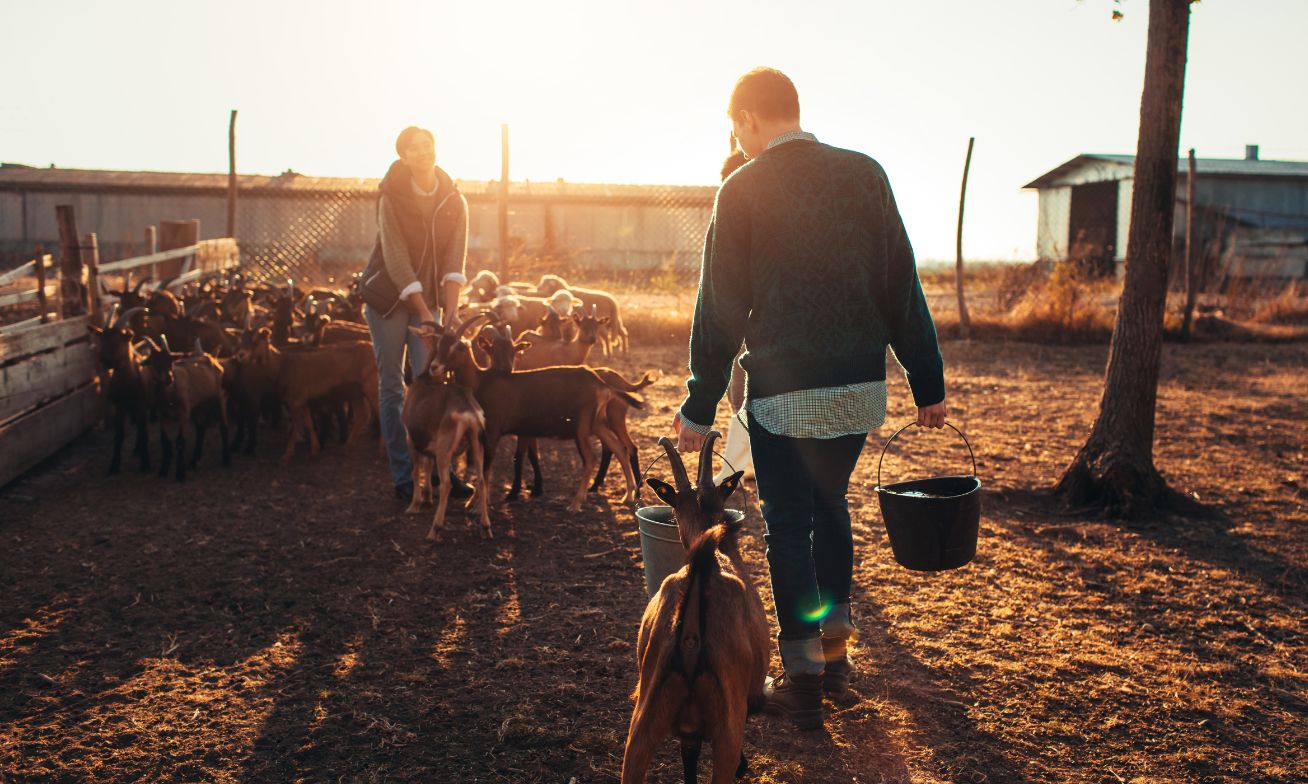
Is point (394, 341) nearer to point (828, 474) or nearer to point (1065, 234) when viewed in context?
point (828, 474)

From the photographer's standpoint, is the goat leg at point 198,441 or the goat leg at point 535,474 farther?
the goat leg at point 198,441

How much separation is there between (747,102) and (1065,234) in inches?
1435

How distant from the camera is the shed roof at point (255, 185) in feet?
115

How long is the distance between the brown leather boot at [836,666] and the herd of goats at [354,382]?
10.8 feet

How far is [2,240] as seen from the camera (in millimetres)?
35094

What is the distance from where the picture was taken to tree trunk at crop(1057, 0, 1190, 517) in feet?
24.6

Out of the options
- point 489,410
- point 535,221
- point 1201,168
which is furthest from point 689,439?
point 1201,168

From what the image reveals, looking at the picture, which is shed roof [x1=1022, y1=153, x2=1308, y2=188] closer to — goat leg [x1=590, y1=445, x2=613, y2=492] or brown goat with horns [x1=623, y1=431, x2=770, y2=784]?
goat leg [x1=590, y1=445, x2=613, y2=492]

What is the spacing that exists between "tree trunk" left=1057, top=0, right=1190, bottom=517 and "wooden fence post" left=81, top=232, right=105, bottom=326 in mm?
9891

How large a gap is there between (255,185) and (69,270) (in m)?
25.1

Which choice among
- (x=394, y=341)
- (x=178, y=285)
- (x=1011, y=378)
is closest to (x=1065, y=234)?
(x=1011, y=378)

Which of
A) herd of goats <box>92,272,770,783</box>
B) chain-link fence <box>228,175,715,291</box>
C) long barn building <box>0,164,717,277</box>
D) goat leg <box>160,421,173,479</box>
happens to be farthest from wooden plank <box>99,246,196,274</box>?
long barn building <box>0,164,717,277</box>

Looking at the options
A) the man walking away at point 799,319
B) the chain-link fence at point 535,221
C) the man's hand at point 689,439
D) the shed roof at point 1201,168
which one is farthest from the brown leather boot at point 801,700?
the shed roof at point 1201,168

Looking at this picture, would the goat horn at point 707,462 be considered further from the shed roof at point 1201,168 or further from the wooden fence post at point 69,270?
the shed roof at point 1201,168
